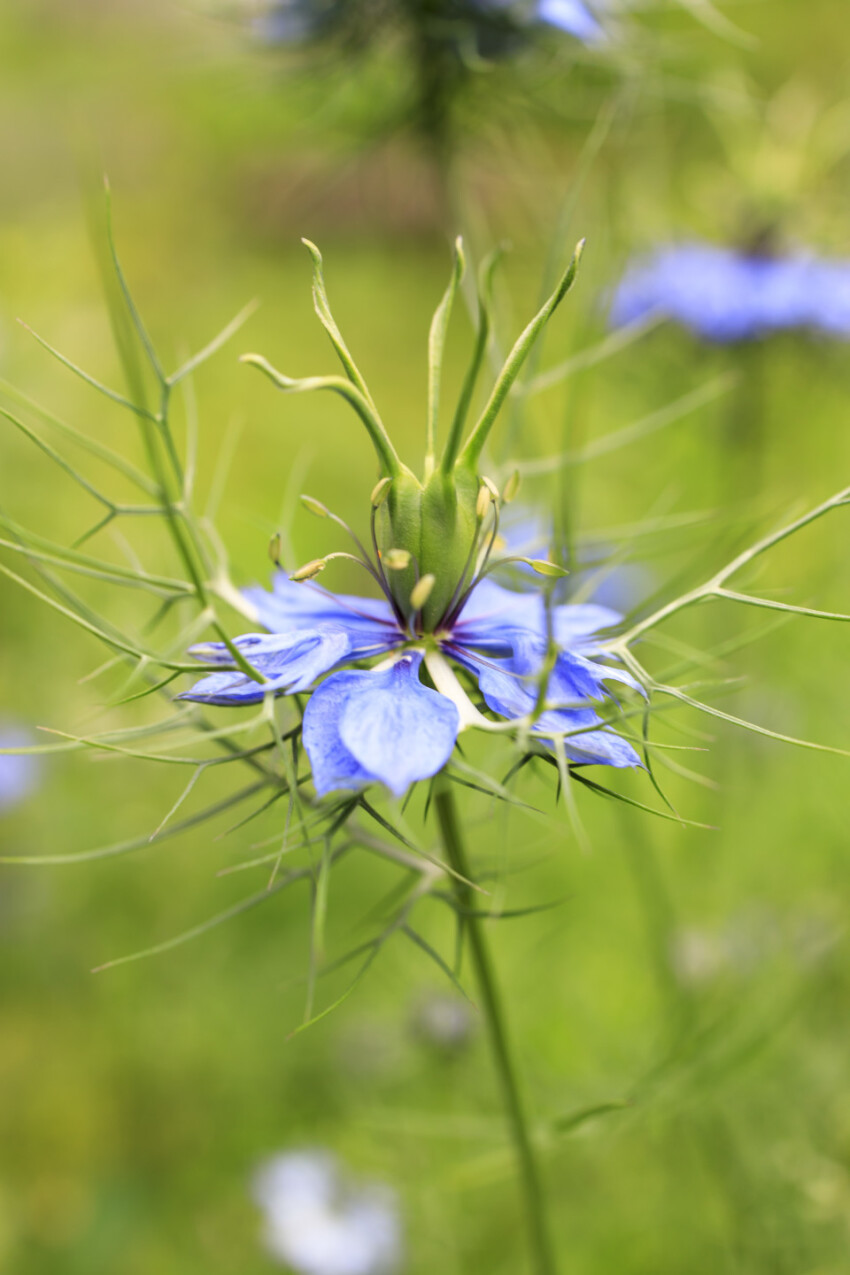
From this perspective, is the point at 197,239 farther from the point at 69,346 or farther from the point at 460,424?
the point at 460,424

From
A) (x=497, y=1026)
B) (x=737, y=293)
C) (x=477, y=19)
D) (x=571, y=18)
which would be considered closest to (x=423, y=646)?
(x=497, y=1026)

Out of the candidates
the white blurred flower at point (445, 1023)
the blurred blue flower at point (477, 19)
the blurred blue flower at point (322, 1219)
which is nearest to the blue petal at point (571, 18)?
the blurred blue flower at point (477, 19)

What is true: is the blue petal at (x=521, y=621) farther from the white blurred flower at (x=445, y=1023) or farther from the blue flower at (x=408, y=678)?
the white blurred flower at (x=445, y=1023)

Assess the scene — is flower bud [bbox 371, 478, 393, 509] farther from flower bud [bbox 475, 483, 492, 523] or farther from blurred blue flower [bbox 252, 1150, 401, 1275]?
blurred blue flower [bbox 252, 1150, 401, 1275]

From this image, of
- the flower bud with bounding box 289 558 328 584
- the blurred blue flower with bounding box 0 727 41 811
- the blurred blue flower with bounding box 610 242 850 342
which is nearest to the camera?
the flower bud with bounding box 289 558 328 584

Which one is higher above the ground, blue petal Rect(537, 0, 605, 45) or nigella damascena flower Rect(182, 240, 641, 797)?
blue petal Rect(537, 0, 605, 45)

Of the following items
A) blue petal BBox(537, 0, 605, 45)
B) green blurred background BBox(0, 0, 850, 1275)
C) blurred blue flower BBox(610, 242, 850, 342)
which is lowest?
green blurred background BBox(0, 0, 850, 1275)

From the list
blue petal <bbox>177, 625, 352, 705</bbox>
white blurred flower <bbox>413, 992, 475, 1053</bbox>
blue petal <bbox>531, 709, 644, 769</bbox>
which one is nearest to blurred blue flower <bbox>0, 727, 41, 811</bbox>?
white blurred flower <bbox>413, 992, 475, 1053</bbox>
